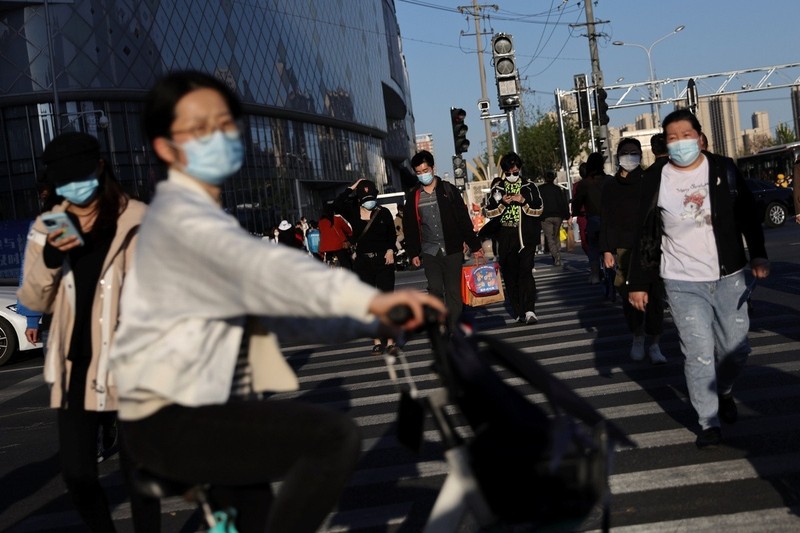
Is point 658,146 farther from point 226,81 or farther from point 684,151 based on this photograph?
point 226,81

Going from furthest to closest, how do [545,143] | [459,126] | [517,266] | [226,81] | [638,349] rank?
[545,143] → [226,81] → [459,126] → [517,266] → [638,349]

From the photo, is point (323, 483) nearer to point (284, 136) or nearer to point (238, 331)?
point (238, 331)

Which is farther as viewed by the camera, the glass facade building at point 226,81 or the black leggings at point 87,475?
the glass facade building at point 226,81

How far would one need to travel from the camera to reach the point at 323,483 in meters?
2.80

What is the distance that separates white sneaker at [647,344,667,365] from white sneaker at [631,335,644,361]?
179 millimetres

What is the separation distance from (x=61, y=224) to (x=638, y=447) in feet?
11.5

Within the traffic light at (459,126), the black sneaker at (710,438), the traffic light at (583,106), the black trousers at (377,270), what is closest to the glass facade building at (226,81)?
the traffic light at (459,126)

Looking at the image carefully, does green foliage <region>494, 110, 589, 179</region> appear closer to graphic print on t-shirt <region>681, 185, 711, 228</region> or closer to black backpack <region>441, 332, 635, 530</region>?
graphic print on t-shirt <region>681, 185, 711, 228</region>

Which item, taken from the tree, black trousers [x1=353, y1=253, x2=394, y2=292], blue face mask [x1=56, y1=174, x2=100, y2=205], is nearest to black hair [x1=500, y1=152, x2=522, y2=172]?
black trousers [x1=353, y1=253, x2=394, y2=292]

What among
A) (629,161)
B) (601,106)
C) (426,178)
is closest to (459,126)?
(601,106)

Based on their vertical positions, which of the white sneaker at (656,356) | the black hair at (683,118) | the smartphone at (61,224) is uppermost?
the black hair at (683,118)

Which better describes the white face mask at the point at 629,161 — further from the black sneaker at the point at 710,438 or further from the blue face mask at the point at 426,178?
the black sneaker at the point at 710,438

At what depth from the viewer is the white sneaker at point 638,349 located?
31.7ft

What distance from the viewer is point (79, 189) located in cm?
437
